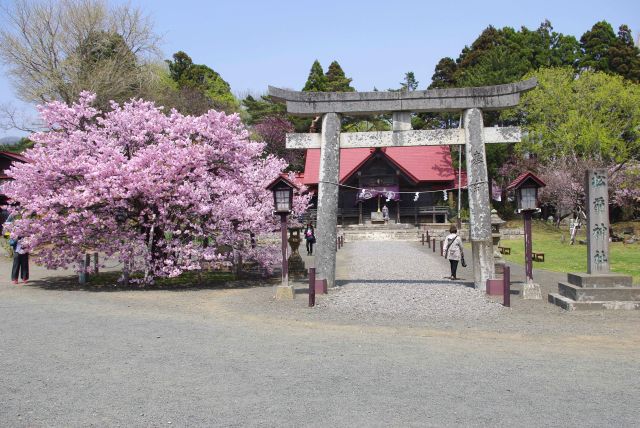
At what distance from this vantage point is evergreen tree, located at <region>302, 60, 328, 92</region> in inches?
2200

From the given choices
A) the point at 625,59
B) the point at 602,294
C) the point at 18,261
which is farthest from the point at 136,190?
the point at 625,59

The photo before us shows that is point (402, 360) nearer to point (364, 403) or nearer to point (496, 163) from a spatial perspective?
point (364, 403)

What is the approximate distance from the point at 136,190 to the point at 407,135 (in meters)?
7.04

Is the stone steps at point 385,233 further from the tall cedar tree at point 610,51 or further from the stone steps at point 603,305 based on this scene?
the stone steps at point 603,305

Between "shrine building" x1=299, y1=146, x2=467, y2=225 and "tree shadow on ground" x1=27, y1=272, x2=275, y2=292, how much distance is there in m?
24.1

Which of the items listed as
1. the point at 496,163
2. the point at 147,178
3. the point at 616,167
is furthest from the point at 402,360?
the point at 496,163

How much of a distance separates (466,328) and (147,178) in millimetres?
8402

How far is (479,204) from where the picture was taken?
1285 cm

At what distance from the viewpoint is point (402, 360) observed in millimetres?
6613

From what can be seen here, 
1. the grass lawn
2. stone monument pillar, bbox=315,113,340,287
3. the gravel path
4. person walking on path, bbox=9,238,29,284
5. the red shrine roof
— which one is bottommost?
the gravel path

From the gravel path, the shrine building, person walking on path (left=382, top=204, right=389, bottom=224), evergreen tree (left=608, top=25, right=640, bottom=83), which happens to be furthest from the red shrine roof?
the gravel path

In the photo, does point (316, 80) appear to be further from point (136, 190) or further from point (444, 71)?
point (136, 190)

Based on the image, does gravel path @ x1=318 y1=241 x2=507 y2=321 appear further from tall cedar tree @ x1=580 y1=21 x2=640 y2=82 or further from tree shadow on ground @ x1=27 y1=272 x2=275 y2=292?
tall cedar tree @ x1=580 y1=21 x2=640 y2=82

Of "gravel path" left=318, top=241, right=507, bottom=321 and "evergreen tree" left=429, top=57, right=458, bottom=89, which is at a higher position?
"evergreen tree" left=429, top=57, right=458, bottom=89
